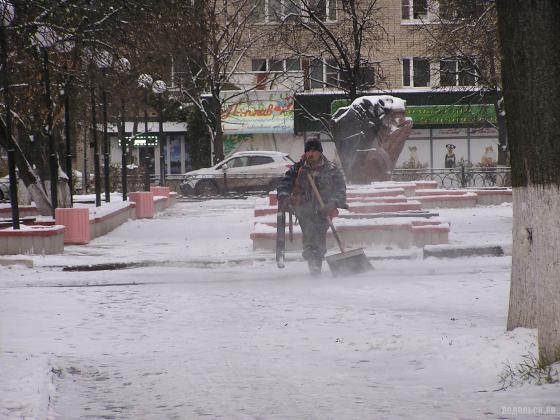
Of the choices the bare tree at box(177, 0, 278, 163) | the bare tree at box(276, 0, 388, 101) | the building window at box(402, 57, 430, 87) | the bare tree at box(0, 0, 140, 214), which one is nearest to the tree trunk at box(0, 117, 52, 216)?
the bare tree at box(0, 0, 140, 214)

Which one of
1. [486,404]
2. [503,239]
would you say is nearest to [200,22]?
[503,239]

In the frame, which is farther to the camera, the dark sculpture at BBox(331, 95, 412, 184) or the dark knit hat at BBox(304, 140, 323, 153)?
the dark sculpture at BBox(331, 95, 412, 184)

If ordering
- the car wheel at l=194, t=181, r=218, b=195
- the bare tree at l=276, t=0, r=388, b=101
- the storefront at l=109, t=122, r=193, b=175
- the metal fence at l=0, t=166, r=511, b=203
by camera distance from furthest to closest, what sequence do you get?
the storefront at l=109, t=122, r=193, b=175 < the car wheel at l=194, t=181, r=218, b=195 < the metal fence at l=0, t=166, r=511, b=203 < the bare tree at l=276, t=0, r=388, b=101

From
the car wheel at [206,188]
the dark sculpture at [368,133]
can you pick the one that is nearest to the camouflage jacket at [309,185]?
the dark sculpture at [368,133]

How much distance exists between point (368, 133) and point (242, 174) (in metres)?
15.3

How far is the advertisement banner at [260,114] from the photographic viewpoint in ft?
158

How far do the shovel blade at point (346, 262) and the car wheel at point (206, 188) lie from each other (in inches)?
1029

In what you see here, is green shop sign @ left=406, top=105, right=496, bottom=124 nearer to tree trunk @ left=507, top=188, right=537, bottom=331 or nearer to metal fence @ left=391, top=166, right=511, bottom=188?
metal fence @ left=391, top=166, right=511, bottom=188

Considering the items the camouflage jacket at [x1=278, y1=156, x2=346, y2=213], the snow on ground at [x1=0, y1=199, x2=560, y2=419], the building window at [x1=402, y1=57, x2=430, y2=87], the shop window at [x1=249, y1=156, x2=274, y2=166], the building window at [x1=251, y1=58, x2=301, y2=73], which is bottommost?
the snow on ground at [x1=0, y1=199, x2=560, y2=419]

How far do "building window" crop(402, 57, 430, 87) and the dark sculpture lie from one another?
25.3 m

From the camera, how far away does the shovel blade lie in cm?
1350

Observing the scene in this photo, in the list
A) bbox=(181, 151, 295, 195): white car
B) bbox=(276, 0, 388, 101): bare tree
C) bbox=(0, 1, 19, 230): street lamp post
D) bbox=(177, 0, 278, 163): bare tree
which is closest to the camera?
bbox=(0, 1, 19, 230): street lamp post

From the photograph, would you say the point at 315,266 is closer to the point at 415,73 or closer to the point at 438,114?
the point at 438,114

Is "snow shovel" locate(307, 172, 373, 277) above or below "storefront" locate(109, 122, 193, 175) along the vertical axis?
below
